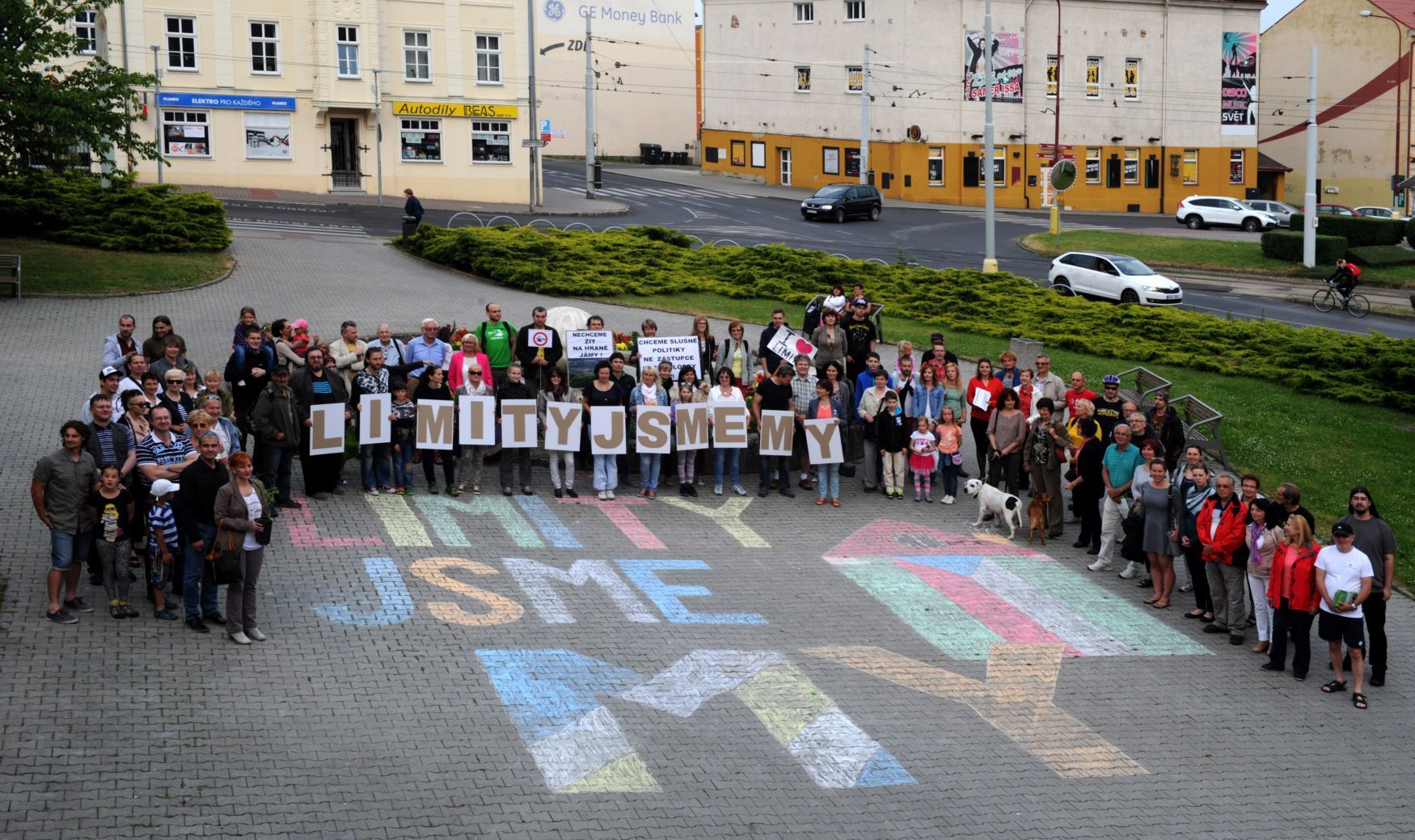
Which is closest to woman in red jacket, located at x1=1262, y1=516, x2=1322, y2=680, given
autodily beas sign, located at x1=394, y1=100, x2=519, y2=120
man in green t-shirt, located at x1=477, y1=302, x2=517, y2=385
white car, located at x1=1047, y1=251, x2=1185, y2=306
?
man in green t-shirt, located at x1=477, y1=302, x2=517, y2=385

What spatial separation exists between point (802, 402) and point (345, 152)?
143ft

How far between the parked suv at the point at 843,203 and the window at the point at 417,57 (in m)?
16.2

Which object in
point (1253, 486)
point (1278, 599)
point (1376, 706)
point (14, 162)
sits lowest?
point (1376, 706)

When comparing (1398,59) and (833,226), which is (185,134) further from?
(1398,59)

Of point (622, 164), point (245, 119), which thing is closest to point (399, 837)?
point (245, 119)

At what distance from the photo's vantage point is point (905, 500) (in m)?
19.5

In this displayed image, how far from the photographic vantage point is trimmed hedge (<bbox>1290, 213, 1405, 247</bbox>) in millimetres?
53219

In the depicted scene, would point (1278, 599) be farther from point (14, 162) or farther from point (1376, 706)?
point (14, 162)

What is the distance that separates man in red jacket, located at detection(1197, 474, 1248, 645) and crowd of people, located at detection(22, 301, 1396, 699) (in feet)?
0.07

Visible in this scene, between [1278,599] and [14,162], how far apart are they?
25.7 metres

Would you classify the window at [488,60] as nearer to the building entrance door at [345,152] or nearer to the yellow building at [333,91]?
the yellow building at [333,91]

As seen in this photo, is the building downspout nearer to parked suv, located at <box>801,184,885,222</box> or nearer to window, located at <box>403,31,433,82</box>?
parked suv, located at <box>801,184,885,222</box>

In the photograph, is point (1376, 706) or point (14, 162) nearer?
point (1376, 706)

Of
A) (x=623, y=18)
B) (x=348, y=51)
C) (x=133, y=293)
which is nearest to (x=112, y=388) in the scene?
(x=133, y=293)
